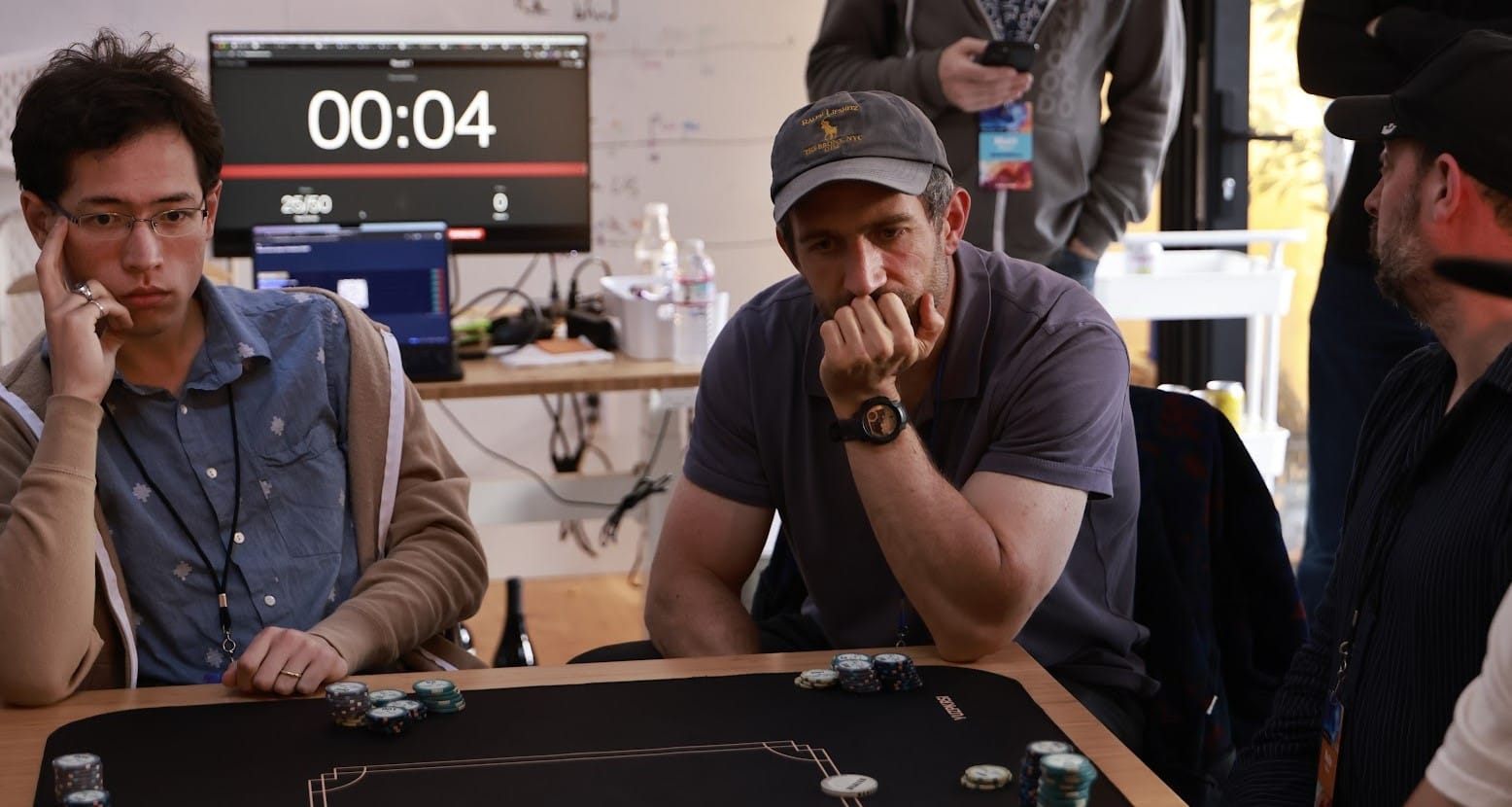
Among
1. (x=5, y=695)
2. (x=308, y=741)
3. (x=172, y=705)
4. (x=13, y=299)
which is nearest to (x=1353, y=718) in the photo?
(x=308, y=741)

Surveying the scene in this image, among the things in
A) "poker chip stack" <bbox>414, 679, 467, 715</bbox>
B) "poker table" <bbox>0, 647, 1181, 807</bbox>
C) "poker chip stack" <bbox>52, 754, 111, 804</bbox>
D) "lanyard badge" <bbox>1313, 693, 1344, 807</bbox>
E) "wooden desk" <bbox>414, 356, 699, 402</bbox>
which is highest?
"wooden desk" <bbox>414, 356, 699, 402</bbox>

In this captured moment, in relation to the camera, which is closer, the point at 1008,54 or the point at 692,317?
the point at 1008,54

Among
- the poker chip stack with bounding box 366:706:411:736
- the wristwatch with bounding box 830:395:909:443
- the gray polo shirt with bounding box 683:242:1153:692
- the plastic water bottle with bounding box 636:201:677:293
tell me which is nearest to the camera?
the poker chip stack with bounding box 366:706:411:736

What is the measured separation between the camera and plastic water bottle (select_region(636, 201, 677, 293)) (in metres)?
3.79

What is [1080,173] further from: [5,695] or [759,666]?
[5,695]

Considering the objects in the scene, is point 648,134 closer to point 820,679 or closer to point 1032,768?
point 820,679

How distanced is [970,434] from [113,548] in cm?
96

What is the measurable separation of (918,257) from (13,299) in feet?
7.46

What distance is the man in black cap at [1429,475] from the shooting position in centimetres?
139

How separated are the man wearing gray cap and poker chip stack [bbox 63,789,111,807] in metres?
0.79

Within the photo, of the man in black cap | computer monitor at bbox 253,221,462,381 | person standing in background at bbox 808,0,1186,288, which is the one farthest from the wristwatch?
computer monitor at bbox 253,221,462,381

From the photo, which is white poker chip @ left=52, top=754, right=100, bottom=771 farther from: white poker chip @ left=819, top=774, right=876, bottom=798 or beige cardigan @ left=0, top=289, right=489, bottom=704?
white poker chip @ left=819, top=774, right=876, bottom=798

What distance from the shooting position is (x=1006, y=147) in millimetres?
3074

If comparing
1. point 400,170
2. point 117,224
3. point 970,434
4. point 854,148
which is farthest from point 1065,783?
point 400,170
